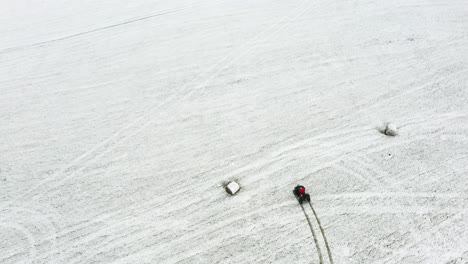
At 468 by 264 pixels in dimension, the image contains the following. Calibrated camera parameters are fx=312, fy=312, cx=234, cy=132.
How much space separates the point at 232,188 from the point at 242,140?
37.7 inches

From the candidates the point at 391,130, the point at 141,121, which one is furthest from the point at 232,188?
the point at 391,130

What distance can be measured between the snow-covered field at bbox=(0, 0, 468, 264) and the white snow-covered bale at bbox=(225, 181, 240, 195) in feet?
0.33

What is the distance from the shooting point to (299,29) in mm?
7219

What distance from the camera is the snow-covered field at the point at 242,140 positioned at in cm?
338

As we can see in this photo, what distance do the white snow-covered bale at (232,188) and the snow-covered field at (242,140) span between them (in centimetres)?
10

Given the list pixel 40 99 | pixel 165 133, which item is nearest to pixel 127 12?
pixel 40 99

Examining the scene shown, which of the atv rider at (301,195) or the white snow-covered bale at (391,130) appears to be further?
the white snow-covered bale at (391,130)

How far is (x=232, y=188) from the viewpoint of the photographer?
12.4 feet

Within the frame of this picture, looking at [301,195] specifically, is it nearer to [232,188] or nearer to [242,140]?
[232,188]

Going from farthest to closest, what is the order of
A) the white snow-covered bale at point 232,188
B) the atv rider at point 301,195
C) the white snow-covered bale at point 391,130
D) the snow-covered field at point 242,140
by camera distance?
the white snow-covered bale at point 391,130
the white snow-covered bale at point 232,188
the atv rider at point 301,195
the snow-covered field at point 242,140

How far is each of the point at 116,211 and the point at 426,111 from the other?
180 inches

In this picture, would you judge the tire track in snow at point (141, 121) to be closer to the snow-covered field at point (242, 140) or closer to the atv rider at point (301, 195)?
the snow-covered field at point (242, 140)

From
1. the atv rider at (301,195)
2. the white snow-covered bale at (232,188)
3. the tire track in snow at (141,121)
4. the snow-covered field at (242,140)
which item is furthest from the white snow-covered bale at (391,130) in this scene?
the tire track in snow at (141,121)

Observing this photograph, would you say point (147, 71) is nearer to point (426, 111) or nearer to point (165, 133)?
point (165, 133)
